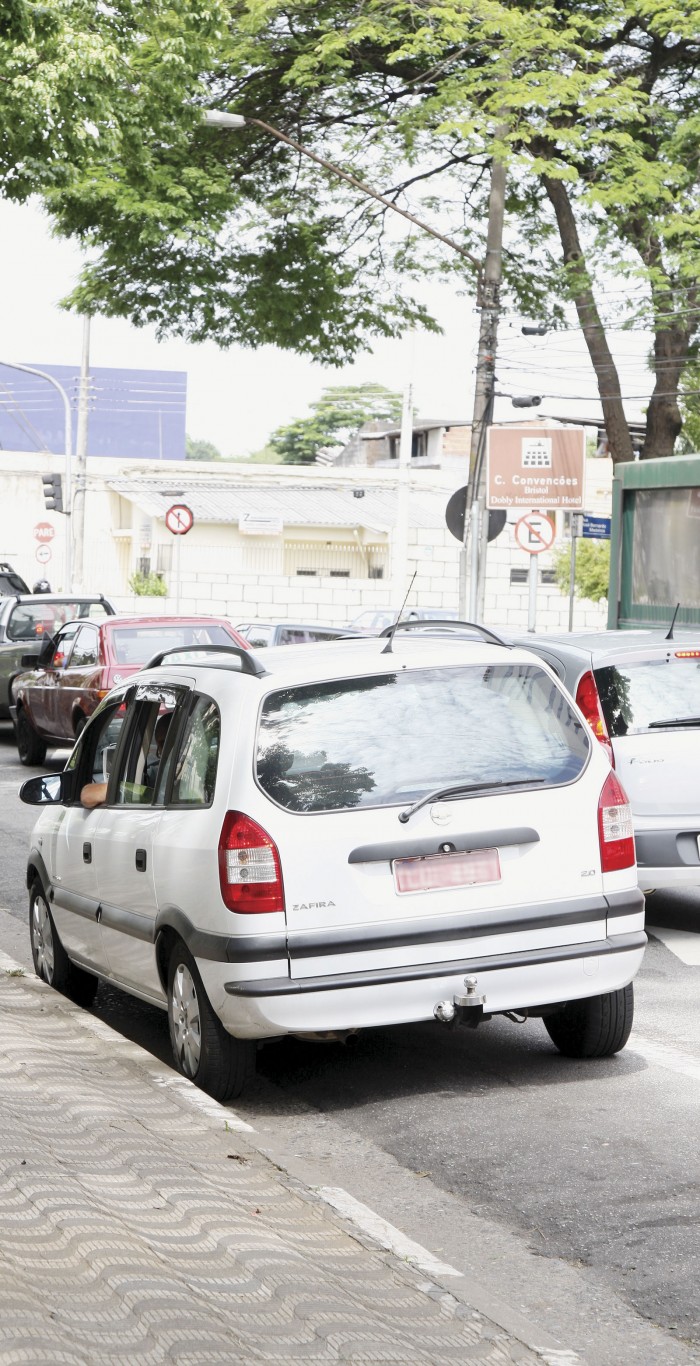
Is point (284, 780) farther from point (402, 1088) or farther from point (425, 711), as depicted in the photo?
point (402, 1088)

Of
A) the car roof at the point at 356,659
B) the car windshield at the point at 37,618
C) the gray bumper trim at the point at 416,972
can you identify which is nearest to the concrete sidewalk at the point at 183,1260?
the gray bumper trim at the point at 416,972

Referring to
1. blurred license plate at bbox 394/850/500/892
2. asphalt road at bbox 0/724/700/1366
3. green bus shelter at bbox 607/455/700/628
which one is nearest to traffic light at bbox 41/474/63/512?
Result: green bus shelter at bbox 607/455/700/628

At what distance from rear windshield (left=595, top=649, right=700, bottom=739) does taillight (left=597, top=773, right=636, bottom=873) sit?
10.0 feet

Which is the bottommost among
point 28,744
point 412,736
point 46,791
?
point 28,744

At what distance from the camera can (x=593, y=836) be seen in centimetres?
618

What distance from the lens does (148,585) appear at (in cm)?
5603

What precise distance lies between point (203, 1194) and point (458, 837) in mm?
1691

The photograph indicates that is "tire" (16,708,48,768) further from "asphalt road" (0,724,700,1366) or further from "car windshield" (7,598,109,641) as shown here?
"asphalt road" (0,724,700,1366)

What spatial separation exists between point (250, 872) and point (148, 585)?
5077 centimetres

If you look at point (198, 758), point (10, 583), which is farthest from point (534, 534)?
point (198, 758)

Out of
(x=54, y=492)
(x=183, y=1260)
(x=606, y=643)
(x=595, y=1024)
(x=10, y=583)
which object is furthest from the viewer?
(x=54, y=492)

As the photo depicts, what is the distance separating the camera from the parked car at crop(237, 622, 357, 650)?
2466 centimetres

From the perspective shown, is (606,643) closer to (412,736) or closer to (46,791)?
(46,791)

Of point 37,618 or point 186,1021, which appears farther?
Answer: point 37,618
